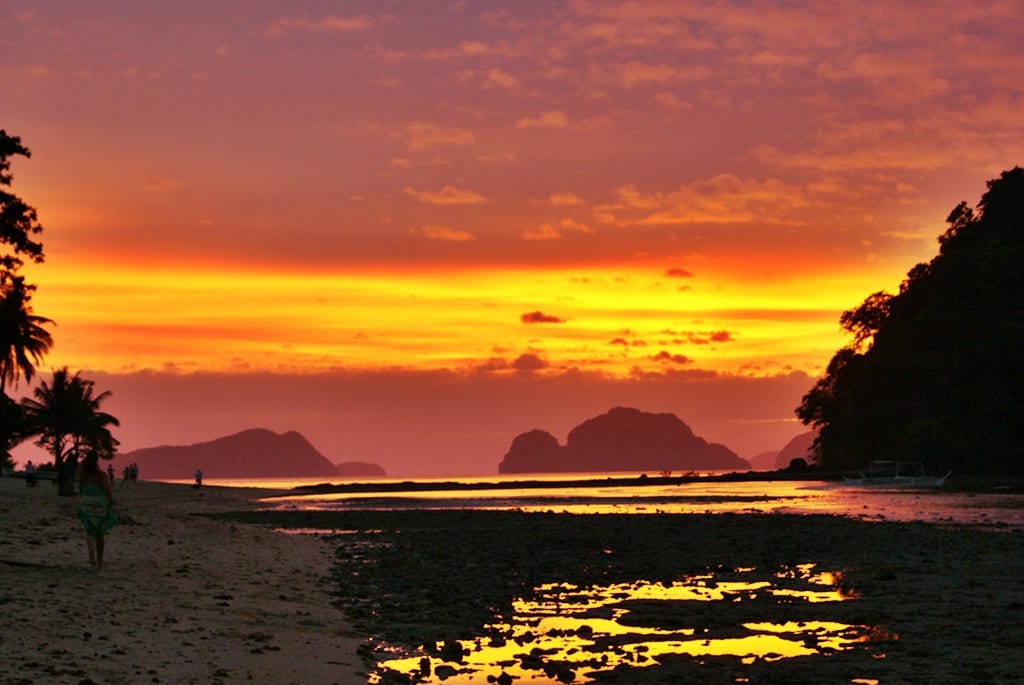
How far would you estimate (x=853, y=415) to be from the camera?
376 feet

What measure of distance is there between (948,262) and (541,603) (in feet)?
294

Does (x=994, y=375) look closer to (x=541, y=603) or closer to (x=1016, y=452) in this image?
(x=1016, y=452)

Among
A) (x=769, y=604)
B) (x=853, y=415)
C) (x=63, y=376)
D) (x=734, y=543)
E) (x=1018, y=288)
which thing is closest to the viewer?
(x=769, y=604)

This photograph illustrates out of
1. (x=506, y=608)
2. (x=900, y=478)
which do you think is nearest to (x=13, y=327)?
(x=506, y=608)

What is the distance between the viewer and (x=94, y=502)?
20531 millimetres

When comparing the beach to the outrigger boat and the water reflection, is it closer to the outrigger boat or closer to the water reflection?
the water reflection

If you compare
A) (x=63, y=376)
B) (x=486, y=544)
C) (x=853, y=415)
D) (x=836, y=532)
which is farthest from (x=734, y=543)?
(x=853, y=415)

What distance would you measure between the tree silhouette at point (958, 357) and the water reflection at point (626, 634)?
255ft

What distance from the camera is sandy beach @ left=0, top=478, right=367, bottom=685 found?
507 inches

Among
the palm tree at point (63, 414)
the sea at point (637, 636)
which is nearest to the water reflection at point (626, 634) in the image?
the sea at point (637, 636)

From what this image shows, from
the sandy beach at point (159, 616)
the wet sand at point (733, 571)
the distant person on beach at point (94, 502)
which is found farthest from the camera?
the distant person on beach at point (94, 502)

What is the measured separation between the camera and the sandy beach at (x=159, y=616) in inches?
507

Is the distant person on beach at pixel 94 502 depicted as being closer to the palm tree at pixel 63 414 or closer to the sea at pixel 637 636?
the sea at pixel 637 636

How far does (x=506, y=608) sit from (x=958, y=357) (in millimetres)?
86886
